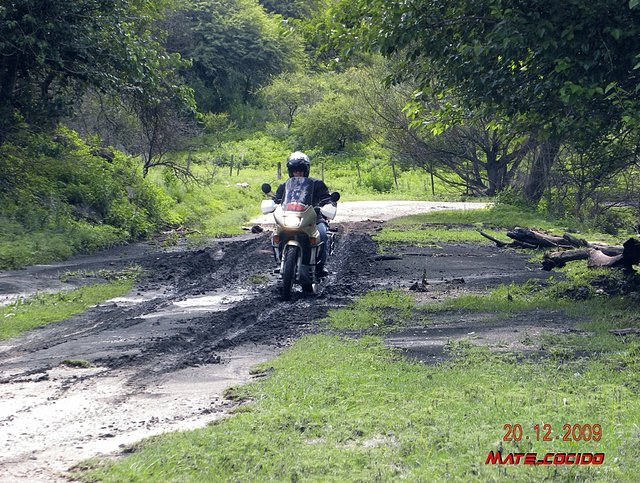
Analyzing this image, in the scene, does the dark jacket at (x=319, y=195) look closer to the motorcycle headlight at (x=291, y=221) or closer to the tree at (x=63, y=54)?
the motorcycle headlight at (x=291, y=221)

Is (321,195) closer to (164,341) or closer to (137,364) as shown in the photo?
(164,341)

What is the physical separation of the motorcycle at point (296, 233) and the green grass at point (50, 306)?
304cm

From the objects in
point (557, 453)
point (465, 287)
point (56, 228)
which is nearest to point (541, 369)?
point (557, 453)

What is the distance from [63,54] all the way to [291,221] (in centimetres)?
1069

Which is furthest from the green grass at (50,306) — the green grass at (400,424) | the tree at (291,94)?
the tree at (291,94)

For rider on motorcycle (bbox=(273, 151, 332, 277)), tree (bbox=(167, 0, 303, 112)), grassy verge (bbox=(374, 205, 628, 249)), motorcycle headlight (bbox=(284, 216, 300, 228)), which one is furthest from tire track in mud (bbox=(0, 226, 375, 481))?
tree (bbox=(167, 0, 303, 112))

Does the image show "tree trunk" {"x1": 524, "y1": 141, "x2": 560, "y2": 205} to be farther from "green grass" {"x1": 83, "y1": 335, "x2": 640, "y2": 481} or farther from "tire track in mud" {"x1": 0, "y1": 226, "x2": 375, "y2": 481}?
"green grass" {"x1": 83, "y1": 335, "x2": 640, "y2": 481}

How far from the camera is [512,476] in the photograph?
Result: 15.9ft

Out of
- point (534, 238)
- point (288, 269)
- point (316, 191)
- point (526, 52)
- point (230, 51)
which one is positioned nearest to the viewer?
point (526, 52)

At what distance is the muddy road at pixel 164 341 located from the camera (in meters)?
6.25

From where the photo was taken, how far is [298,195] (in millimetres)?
12219

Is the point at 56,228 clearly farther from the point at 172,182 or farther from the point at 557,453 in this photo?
the point at 557,453

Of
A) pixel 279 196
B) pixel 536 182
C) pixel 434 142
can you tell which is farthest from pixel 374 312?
pixel 434 142

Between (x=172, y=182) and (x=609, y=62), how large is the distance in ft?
67.0
